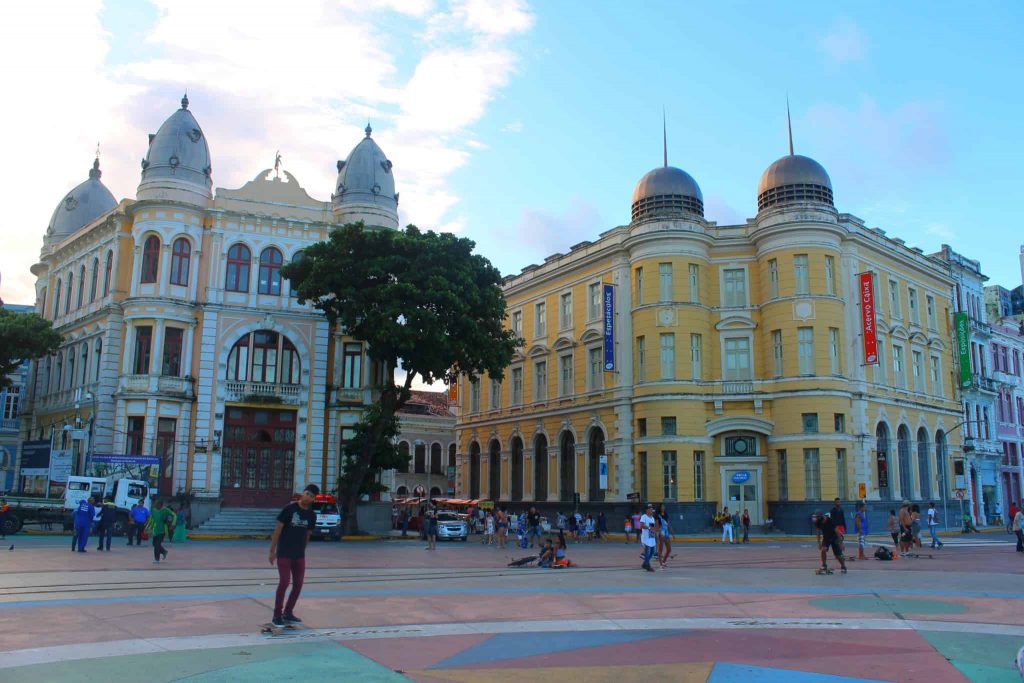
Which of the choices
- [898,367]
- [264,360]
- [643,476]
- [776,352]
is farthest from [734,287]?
[264,360]

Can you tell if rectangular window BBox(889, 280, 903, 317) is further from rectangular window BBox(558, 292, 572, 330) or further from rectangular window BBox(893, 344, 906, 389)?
rectangular window BBox(558, 292, 572, 330)

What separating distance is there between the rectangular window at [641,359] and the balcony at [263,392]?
58.3 feet

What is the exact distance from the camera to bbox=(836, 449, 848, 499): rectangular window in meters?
43.6

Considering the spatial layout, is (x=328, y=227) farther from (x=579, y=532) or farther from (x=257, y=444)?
(x=579, y=532)

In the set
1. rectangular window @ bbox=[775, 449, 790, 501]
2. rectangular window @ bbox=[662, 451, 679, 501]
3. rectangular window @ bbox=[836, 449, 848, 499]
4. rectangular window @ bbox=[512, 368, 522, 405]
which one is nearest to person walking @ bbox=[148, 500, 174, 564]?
rectangular window @ bbox=[662, 451, 679, 501]

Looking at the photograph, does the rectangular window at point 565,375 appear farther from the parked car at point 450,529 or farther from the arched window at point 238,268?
the arched window at point 238,268

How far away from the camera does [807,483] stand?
4359cm

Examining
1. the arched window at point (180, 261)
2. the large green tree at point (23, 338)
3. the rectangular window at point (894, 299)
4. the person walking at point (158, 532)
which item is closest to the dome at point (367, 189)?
the arched window at point (180, 261)

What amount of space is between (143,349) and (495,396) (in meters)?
25.5

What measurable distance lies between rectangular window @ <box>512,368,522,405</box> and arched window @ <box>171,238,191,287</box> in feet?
76.6

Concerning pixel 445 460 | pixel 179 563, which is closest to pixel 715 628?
pixel 179 563

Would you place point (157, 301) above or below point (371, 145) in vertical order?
below

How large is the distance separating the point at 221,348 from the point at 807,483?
2950 cm

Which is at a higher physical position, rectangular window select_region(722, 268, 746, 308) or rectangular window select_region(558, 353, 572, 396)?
rectangular window select_region(722, 268, 746, 308)
